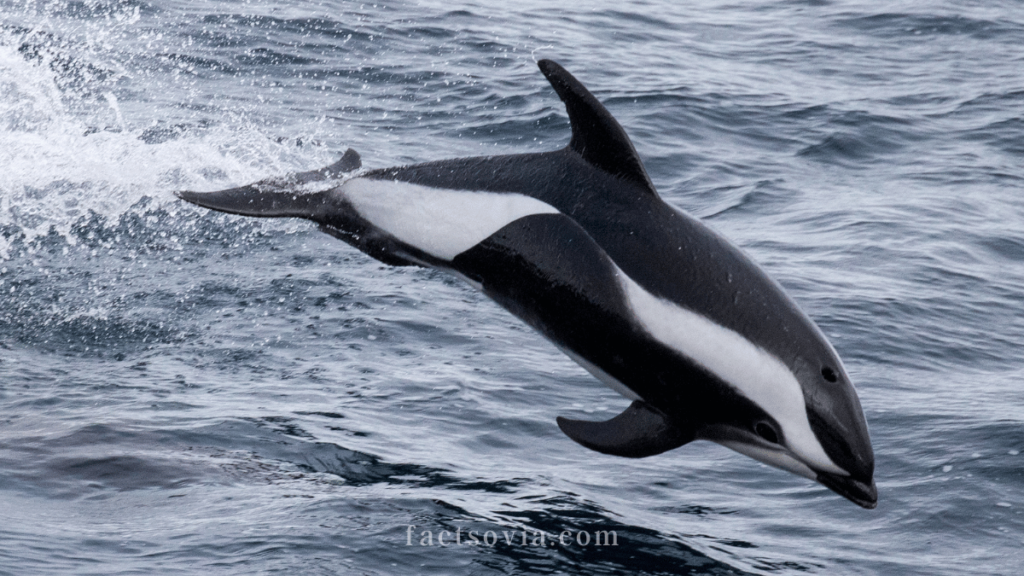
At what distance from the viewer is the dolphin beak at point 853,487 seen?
5.58 meters

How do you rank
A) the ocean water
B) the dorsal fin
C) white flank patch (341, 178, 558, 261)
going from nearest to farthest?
the dorsal fin → white flank patch (341, 178, 558, 261) → the ocean water

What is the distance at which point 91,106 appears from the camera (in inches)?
627

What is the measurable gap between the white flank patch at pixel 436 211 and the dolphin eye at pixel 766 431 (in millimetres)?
1301

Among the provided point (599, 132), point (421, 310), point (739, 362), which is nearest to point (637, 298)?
point (739, 362)

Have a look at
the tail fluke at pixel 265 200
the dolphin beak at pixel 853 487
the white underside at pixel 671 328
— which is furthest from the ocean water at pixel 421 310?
the tail fluke at pixel 265 200

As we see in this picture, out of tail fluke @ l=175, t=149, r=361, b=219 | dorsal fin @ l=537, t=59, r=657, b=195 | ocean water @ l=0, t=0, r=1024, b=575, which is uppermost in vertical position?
dorsal fin @ l=537, t=59, r=657, b=195

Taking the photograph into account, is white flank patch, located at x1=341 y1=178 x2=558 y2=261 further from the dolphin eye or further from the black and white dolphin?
the dolphin eye

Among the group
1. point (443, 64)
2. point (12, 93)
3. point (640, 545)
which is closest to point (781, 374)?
point (640, 545)

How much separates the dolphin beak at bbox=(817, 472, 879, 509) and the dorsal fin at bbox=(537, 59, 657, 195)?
144 cm

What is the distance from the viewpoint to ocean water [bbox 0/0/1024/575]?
723 cm

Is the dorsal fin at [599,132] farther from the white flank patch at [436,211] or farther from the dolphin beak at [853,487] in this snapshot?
the dolphin beak at [853,487]

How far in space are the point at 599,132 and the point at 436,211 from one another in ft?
2.98

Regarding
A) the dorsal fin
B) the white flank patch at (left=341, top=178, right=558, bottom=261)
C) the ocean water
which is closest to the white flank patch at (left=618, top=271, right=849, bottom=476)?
the dorsal fin

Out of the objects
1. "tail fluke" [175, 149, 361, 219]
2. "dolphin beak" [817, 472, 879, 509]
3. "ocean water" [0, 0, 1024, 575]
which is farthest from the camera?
"ocean water" [0, 0, 1024, 575]
